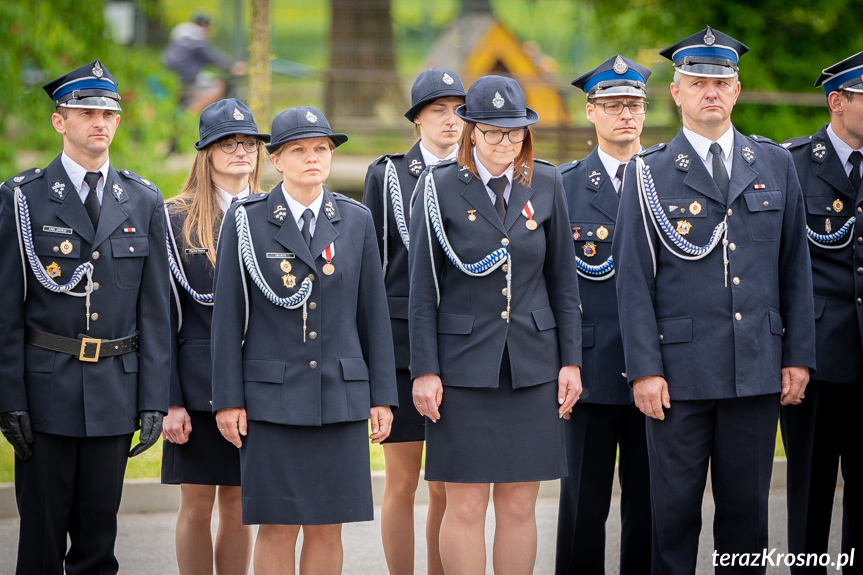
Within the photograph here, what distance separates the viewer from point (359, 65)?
59.8ft

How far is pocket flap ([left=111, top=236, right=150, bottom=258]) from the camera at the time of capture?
4789 millimetres

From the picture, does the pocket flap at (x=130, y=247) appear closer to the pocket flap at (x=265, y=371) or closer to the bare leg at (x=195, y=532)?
the pocket flap at (x=265, y=371)

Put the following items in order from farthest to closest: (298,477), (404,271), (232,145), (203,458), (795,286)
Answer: (404,271), (232,145), (203,458), (795,286), (298,477)

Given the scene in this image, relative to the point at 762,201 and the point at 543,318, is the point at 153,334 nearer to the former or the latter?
the point at 543,318

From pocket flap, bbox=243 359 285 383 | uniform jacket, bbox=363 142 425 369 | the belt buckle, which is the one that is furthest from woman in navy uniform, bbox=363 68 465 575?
the belt buckle

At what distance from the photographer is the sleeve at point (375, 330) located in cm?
458

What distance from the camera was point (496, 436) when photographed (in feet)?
15.4

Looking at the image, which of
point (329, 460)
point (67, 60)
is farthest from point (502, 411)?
point (67, 60)

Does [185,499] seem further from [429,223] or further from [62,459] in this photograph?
[429,223]

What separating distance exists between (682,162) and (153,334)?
93.6 inches

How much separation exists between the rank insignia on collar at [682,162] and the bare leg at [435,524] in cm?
182

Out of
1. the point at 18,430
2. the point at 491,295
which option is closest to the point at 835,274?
the point at 491,295

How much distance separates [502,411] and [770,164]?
1.56m

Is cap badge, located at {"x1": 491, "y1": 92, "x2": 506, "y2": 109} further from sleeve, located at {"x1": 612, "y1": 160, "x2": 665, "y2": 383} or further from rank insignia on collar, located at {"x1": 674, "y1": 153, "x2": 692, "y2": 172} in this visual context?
rank insignia on collar, located at {"x1": 674, "y1": 153, "x2": 692, "y2": 172}
